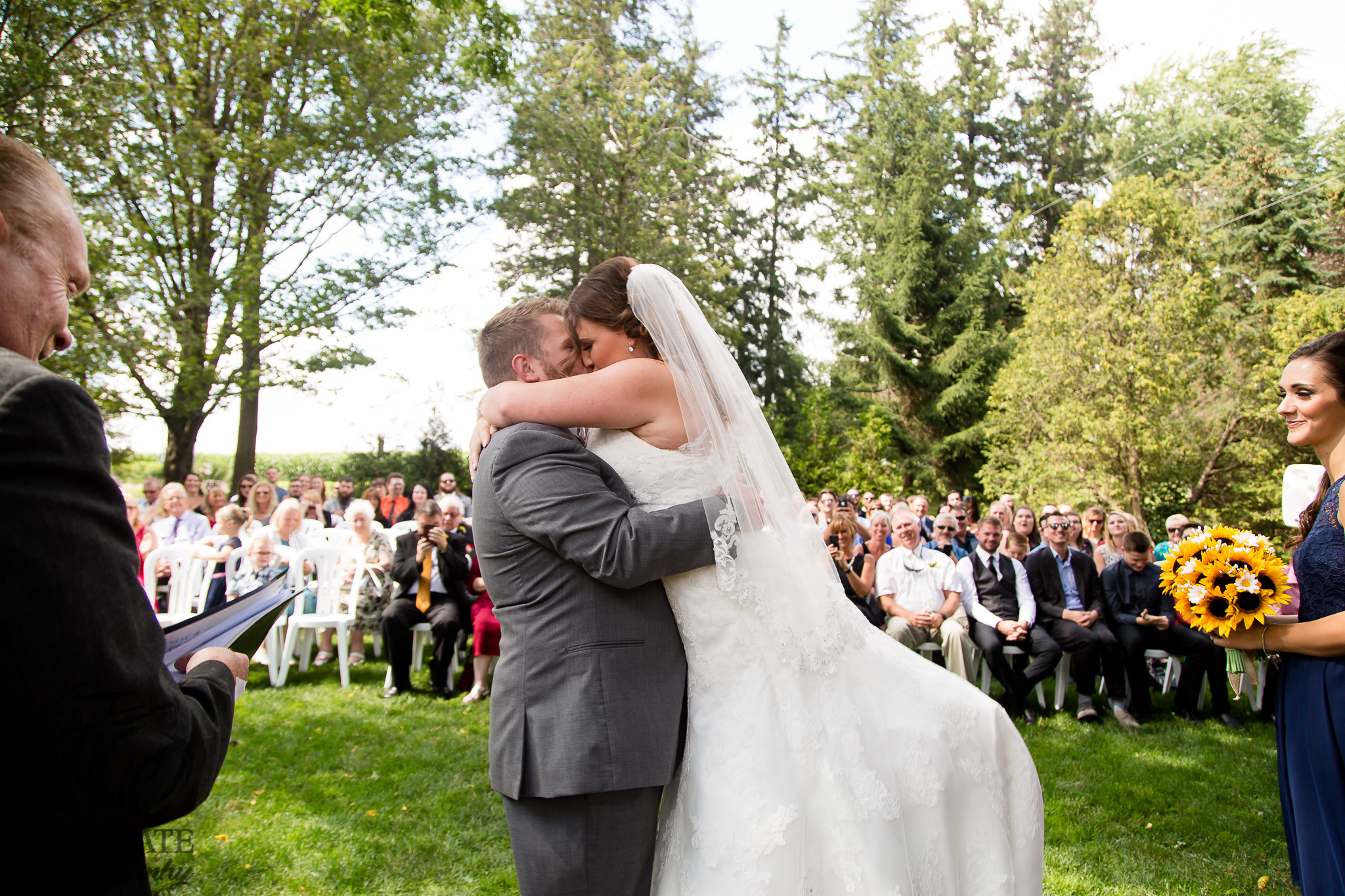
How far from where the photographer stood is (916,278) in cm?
2759

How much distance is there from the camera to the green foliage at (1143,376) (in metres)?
17.6

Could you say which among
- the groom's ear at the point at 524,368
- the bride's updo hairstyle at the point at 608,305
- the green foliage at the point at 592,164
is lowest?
the groom's ear at the point at 524,368

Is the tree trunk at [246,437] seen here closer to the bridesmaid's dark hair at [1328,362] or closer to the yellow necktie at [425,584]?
the yellow necktie at [425,584]

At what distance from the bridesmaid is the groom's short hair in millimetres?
2476

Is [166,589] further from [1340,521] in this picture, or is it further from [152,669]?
[1340,521]

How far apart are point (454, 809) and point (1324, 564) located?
426 centimetres

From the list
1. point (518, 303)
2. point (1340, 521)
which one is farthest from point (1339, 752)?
point (518, 303)

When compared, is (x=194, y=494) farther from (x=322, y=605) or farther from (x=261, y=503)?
(x=322, y=605)

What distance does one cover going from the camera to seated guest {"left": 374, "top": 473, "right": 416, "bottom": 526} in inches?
451

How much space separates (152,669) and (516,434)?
106 cm

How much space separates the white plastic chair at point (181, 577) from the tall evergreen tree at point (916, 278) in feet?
70.5

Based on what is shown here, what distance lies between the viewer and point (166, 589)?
8375 mm

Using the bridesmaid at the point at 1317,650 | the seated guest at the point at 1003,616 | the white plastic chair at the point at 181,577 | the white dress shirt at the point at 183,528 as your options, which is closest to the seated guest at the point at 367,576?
the white plastic chair at the point at 181,577


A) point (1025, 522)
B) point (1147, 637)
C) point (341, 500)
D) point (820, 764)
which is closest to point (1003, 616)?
point (1147, 637)
